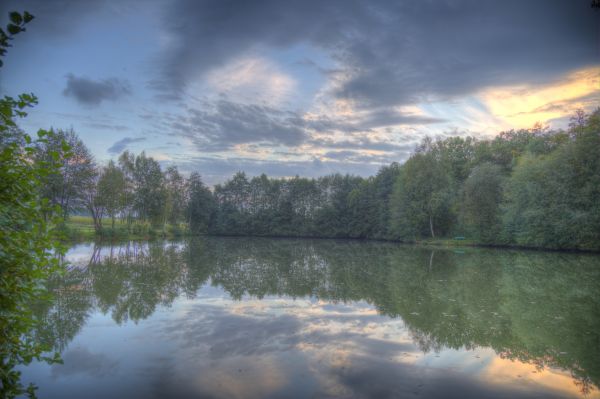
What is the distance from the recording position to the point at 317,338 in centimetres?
894

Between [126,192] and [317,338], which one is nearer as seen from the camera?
[317,338]

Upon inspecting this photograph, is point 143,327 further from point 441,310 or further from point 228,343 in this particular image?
point 441,310

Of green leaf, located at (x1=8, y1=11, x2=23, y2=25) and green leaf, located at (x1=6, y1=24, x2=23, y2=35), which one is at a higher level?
green leaf, located at (x1=8, y1=11, x2=23, y2=25)

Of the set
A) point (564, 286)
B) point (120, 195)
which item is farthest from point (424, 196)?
point (120, 195)

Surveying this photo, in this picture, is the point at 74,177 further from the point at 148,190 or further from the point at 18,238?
the point at 18,238

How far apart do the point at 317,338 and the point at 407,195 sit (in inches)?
1880

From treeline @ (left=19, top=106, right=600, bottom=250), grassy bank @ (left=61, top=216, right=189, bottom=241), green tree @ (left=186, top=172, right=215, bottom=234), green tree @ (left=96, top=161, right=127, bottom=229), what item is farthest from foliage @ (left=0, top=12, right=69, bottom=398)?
green tree @ (left=186, top=172, right=215, bottom=234)

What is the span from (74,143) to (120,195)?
952 centimetres

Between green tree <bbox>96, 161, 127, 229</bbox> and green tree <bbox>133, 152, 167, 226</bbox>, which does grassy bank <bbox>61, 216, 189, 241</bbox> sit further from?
green tree <bbox>133, 152, 167, 226</bbox>

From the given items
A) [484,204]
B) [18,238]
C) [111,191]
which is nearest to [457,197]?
[484,204]

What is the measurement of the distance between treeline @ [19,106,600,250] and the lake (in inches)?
193

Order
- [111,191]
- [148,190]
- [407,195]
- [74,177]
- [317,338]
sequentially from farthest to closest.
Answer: [148,190] < [407,195] < [111,191] < [74,177] < [317,338]

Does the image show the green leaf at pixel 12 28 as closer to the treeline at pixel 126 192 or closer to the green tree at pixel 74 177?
the treeline at pixel 126 192

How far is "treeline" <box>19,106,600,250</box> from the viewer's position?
34.9 meters
